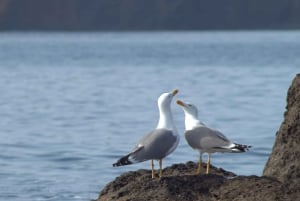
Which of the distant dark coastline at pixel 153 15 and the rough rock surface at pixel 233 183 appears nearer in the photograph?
the rough rock surface at pixel 233 183

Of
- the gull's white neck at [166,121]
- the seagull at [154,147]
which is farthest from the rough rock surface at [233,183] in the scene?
the gull's white neck at [166,121]

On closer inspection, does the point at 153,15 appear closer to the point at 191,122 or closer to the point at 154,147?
the point at 191,122

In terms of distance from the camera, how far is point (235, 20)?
143250 mm

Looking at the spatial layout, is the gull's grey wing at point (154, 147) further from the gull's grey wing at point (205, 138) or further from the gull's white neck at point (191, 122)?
the gull's white neck at point (191, 122)

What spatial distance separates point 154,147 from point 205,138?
0.44 meters

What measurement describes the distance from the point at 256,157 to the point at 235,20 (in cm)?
12698

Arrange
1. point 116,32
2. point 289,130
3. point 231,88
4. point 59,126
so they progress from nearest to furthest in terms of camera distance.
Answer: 1. point 289,130
2. point 59,126
3. point 231,88
4. point 116,32

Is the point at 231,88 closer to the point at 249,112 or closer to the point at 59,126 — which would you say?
the point at 249,112

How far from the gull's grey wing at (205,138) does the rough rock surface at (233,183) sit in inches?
9.0

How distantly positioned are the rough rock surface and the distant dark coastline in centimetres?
13073

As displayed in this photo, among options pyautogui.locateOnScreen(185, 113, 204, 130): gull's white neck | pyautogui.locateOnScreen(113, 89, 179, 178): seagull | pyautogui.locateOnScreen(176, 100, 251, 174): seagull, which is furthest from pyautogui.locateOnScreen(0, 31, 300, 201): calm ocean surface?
pyautogui.locateOnScreen(113, 89, 179, 178): seagull

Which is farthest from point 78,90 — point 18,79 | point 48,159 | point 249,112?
point 48,159

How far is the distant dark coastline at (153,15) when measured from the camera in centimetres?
14062

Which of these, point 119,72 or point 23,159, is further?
point 119,72
